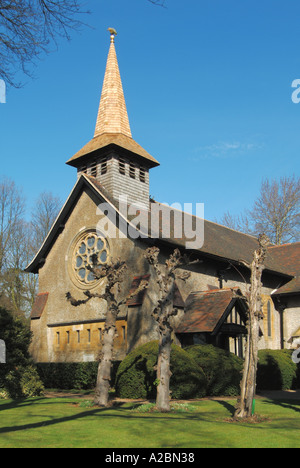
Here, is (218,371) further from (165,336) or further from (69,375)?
(69,375)

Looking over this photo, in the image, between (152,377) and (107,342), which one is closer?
(107,342)

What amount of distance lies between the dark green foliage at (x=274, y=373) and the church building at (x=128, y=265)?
1.60 m

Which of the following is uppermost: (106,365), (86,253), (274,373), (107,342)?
(86,253)

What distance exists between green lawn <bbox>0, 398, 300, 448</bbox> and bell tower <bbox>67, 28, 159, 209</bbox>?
14.5 meters

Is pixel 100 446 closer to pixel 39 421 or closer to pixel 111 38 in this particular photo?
pixel 39 421

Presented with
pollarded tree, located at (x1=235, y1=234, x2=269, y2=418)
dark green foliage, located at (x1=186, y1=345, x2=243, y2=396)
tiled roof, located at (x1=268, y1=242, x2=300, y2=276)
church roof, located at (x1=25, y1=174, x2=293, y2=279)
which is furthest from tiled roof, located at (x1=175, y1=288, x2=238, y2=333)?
tiled roof, located at (x1=268, y1=242, x2=300, y2=276)

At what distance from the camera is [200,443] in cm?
770

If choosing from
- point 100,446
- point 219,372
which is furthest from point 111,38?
point 100,446

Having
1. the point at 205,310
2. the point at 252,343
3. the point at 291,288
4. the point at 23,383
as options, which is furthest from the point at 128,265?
the point at 291,288

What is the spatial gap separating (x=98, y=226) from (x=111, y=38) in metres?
15.7

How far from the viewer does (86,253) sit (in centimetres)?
2367

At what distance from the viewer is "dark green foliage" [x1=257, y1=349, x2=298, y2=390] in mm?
20406

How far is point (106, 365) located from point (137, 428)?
4.62m
